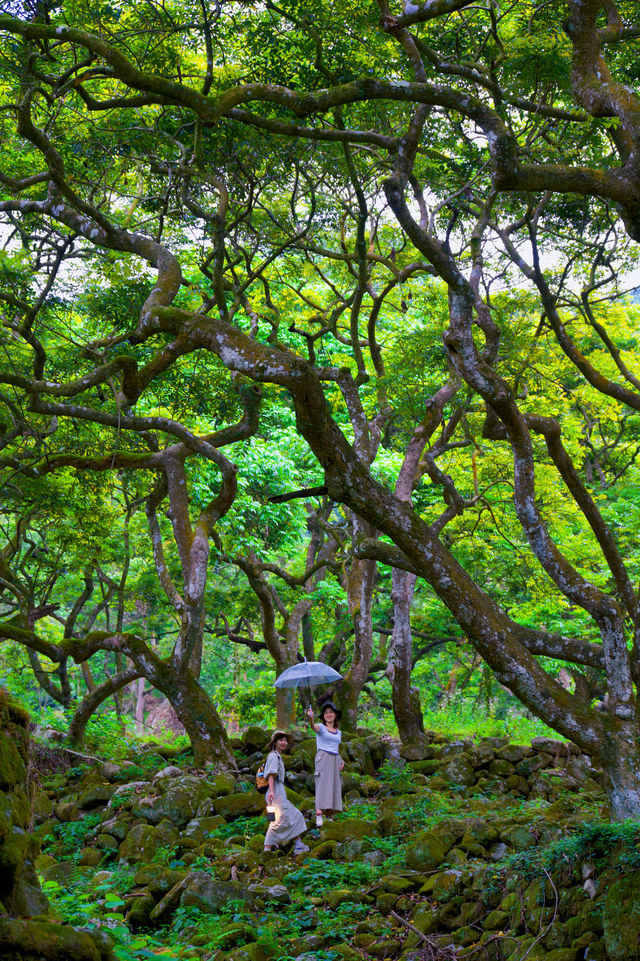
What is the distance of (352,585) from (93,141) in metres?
7.42

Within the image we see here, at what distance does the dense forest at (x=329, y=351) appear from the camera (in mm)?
6461

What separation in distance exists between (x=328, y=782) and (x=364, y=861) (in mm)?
1210

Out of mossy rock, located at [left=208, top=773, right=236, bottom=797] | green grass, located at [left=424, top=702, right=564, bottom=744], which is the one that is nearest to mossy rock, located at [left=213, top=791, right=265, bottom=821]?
mossy rock, located at [left=208, top=773, right=236, bottom=797]

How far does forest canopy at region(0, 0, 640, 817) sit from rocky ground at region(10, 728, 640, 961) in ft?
A: 2.88

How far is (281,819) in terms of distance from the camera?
7805 millimetres

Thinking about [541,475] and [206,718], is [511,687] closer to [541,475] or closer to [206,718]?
[206,718]

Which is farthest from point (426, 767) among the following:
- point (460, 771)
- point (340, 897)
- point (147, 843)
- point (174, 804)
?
point (340, 897)

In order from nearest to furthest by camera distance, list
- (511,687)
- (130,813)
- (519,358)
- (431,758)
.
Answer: (511,687), (130,813), (431,758), (519,358)

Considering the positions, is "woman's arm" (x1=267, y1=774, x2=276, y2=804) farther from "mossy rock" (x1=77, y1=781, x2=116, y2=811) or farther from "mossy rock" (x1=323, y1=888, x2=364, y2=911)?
"mossy rock" (x1=77, y1=781, x2=116, y2=811)

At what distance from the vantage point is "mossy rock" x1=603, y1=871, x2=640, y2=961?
4453mm

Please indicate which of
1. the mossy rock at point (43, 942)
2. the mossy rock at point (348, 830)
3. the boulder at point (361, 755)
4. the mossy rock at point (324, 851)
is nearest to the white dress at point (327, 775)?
the mossy rock at point (348, 830)

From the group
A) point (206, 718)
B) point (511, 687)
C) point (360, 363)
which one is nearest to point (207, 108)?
point (360, 363)

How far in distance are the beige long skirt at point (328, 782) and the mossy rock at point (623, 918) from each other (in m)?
4.11

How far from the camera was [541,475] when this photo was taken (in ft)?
46.1
